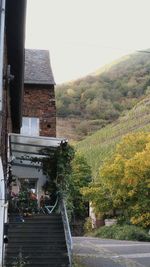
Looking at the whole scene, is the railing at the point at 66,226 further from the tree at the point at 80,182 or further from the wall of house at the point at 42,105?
the tree at the point at 80,182

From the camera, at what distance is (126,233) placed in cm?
3097

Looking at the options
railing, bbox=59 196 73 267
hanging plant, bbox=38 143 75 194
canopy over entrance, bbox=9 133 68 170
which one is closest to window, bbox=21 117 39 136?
canopy over entrance, bbox=9 133 68 170

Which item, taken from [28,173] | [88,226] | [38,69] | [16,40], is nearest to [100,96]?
[88,226]

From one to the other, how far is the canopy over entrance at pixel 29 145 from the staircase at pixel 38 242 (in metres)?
2.59

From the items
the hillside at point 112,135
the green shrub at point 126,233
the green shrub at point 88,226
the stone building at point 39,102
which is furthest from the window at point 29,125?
the hillside at point 112,135

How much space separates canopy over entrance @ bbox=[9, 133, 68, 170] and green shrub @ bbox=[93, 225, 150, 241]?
10936mm

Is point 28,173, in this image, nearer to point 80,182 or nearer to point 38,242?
point 38,242

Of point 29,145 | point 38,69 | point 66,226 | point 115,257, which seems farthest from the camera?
point 38,69

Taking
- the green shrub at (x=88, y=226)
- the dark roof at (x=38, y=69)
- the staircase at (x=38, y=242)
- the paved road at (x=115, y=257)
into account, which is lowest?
the green shrub at (x=88, y=226)

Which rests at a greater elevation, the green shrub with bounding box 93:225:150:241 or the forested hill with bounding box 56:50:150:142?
the forested hill with bounding box 56:50:150:142

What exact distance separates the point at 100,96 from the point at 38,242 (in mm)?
76757

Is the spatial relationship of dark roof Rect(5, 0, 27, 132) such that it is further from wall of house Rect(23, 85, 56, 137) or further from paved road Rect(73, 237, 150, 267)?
wall of house Rect(23, 85, 56, 137)

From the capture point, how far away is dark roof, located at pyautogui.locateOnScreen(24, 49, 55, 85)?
26.7m

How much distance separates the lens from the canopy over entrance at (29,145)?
1769cm
